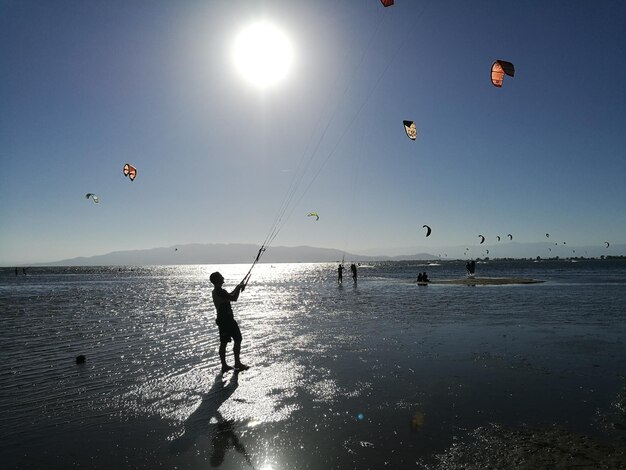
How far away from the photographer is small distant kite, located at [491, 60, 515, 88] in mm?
14930

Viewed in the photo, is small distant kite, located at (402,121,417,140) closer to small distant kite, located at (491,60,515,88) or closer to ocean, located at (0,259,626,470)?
small distant kite, located at (491,60,515,88)

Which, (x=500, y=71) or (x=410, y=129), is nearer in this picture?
(x=500, y=71)

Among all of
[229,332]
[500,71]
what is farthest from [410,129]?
[229,332]

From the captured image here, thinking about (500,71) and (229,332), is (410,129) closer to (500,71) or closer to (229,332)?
(500,71)

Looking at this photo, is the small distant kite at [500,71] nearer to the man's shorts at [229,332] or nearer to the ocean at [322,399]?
the ocean at [322,399]

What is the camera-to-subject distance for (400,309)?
21016 millimetres

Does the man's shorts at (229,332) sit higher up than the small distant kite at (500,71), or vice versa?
the small distant kite at (500,71)

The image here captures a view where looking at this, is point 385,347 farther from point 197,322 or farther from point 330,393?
point 197,322

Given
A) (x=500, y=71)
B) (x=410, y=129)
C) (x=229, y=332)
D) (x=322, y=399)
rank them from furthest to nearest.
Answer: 1. (x=410, y=129)
2. (x=500, y=71)
3. (x=229, y=332)
4. (x=322, y=399)

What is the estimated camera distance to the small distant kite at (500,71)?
14.9 m

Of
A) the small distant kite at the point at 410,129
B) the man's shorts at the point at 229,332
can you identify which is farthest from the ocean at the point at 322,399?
the small distant kite at the point at 410,129

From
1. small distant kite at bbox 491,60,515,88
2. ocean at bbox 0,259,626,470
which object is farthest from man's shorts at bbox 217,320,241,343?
small distant kite at bbox 491,60,515,88

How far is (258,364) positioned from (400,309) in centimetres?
1250

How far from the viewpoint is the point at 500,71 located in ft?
50.6
